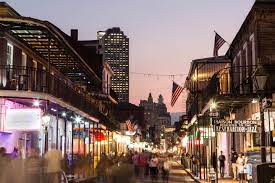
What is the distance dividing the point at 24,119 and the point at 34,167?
601 centimetres

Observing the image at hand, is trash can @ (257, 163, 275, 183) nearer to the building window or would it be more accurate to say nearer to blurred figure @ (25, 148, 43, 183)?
blurred figure @ (25, 148, 43, 183)

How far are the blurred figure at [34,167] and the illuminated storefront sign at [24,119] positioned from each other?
16.5 feet

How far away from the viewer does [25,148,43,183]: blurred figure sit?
17.2 metres

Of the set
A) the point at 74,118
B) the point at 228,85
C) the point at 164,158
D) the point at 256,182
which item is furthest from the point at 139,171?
the point at 256,182

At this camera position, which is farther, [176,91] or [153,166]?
[176,91]

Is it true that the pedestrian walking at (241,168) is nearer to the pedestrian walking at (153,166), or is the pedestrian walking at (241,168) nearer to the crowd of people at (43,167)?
the pedestrian walking at (153,166)

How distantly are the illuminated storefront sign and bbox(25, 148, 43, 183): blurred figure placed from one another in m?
5.04

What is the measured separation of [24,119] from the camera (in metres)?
23.6

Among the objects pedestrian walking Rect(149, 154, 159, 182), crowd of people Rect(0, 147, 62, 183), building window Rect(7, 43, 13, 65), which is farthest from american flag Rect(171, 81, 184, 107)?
crowd of people Rect(0, 147, 62, 183)

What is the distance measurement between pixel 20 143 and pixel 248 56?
1297 centimetres

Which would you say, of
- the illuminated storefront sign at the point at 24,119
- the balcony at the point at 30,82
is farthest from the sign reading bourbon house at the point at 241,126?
the balcony at the point at 30,82

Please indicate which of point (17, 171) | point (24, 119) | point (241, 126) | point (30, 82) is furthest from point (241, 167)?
point (17, 171)

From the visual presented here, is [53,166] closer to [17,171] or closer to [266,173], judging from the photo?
[17,171]

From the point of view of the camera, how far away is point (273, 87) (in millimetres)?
24469
